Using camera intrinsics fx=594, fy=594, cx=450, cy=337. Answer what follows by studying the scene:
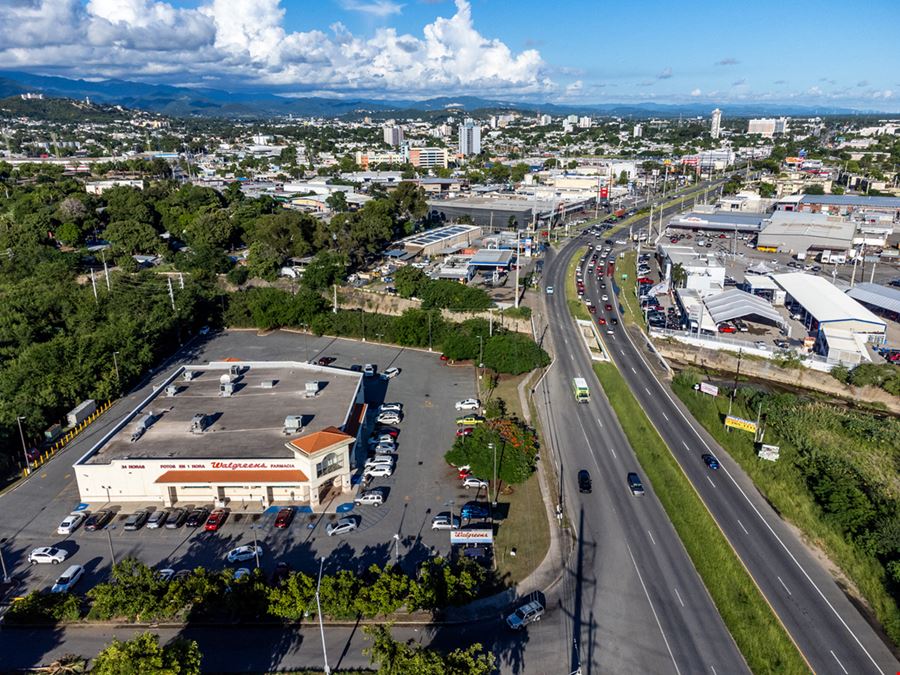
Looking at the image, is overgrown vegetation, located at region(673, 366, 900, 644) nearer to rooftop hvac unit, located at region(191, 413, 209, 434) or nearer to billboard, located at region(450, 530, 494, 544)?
billboard, located at region(450, 530, 494, 544)

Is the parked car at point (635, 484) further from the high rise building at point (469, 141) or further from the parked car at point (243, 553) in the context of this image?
the high rise building at point (469, 141)

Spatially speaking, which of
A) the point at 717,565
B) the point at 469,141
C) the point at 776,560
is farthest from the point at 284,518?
the point at 469,141

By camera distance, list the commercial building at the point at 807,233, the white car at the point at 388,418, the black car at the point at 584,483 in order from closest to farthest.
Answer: the black car at the point at 584,483 < the white car at the point at 388,418 < the commercial building at the point at 807,233

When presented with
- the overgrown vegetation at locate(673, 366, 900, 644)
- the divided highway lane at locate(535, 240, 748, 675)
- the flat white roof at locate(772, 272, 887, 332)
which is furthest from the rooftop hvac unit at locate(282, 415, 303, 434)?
the flat white roof at locate(772, 272, 887, 332)

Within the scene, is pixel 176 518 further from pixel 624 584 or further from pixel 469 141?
pixel 469 141

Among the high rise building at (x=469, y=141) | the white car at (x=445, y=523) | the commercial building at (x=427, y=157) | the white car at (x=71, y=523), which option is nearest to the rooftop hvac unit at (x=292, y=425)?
the white car at (x=445, y=523)
